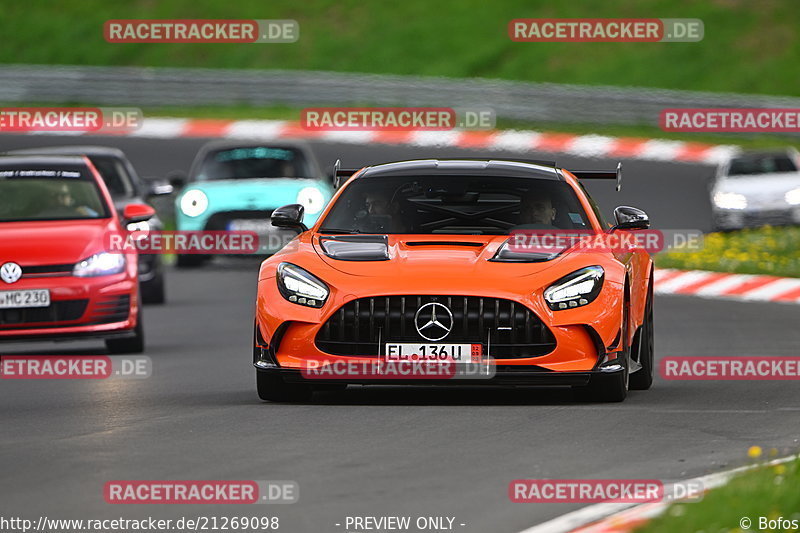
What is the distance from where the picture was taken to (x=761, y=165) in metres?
29.9

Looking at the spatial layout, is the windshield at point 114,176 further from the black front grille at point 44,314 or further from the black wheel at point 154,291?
the black front grille at point 44,314

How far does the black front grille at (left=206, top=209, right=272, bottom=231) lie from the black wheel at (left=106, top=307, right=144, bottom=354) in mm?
7873

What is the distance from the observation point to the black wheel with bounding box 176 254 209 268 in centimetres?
2524

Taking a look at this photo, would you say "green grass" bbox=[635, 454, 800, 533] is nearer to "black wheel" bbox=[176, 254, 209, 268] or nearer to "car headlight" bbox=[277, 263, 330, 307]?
"car headlight" bbox=[277, 263, 330, 307]

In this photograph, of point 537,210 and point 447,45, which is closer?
point 537,210

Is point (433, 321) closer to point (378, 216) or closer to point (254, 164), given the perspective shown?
point (378, 216)

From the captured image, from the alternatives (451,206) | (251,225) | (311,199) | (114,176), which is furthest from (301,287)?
(311,199)

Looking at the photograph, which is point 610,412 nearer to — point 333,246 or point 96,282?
point 333,246

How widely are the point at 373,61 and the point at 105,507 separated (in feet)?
129

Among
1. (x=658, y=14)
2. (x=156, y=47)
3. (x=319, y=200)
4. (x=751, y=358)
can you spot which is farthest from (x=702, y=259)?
(x=156, y=47)

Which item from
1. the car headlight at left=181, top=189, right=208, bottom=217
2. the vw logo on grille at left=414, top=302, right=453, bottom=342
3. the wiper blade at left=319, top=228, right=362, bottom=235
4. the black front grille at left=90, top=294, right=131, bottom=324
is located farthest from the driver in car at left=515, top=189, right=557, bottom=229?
the car headlight at left=181, top=189, right=208, bottom=217

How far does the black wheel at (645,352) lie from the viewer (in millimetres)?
11898

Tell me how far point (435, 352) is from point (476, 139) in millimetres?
26047

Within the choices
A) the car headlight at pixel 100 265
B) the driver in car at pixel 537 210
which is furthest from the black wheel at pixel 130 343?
the driver in car at pixel 537 210
